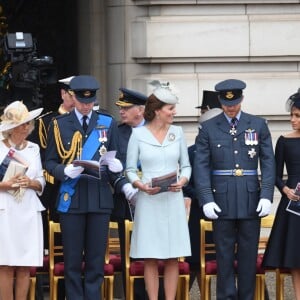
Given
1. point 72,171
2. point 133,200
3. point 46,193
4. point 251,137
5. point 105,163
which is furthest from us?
point 46,193

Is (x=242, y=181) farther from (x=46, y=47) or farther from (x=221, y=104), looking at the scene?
(x=46, y=47)

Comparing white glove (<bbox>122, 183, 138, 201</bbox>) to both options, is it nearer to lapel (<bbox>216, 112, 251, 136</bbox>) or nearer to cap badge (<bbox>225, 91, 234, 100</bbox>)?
lapel (<bbox>216, 112, 251, 136</bbox>)

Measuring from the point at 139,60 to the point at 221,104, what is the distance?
2.27 metres

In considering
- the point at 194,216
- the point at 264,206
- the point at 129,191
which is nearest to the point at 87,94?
the point at 129,191

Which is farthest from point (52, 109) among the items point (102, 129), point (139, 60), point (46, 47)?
point (102, 129)

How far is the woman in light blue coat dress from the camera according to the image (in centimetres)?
1068

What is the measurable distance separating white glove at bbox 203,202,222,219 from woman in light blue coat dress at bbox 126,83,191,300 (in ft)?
0.66

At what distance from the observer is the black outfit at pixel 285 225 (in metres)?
10.8

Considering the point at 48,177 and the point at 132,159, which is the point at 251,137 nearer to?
the point at 132,159

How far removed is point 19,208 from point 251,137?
1.80 metres

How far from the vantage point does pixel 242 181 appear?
1076 centimetres

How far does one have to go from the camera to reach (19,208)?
1062 cm

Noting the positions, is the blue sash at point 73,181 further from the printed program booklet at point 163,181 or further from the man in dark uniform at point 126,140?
the printed program booklet at point 163,181

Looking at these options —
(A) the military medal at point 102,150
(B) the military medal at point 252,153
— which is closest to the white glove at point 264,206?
(B) the military medal at point 252,153
